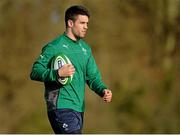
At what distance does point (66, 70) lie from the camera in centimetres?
453

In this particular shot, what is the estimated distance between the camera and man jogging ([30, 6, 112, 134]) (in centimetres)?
476

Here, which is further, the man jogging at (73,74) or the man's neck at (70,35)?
the man's neck at (70,35)

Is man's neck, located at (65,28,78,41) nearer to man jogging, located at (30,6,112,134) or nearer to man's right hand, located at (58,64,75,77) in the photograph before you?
man jogging, located at (30,6,112,134)

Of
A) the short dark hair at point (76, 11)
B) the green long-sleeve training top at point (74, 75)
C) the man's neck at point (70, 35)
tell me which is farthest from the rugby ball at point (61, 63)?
the short dark hair at point (76, 11)

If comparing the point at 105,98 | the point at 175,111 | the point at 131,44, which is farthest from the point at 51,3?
the point at 105,98

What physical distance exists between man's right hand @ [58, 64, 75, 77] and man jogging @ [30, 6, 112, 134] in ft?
0.39

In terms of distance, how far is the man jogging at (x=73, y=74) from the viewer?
4.76 metres

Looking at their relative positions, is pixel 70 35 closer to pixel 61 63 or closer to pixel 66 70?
pixel 61 63

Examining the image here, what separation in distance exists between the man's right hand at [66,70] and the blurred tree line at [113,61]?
1131cm

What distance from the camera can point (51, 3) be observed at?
16422 millimetres

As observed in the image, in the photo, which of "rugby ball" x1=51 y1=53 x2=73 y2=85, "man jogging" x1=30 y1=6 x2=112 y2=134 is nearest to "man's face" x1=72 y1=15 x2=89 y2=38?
"man jogging" x1=30 y1=6 x2=112 y2=134

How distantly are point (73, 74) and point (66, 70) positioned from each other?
228mm

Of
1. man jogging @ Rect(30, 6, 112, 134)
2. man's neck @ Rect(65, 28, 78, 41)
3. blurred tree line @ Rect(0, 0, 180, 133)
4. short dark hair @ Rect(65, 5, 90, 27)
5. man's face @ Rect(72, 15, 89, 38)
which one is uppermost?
short dark hair @ Rect(65, 5, 90, 27)

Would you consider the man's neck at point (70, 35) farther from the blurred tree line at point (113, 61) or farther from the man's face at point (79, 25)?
the blurred tree line at point (113, 61)
